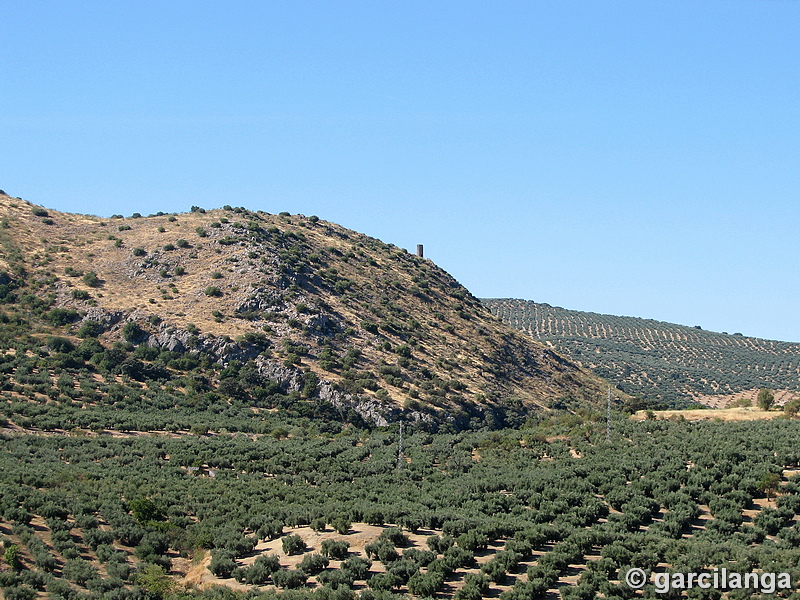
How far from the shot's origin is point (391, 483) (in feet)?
142

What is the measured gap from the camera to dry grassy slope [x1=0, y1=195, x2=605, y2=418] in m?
74.6

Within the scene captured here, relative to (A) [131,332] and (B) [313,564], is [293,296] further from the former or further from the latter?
(B) [313,564]

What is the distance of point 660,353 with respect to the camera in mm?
123125

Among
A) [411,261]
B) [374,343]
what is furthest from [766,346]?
[374,343]

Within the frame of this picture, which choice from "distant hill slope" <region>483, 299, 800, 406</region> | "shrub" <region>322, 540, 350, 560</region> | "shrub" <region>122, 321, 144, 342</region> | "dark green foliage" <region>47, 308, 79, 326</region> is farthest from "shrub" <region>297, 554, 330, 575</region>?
"distant hill slope" <region>483, 299, 800, 406</region>

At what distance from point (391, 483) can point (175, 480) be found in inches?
443

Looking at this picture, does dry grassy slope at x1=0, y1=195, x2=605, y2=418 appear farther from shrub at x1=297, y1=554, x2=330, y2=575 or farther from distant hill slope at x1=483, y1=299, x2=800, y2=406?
shrub at x1=297, y1=554, x2=330, y2=575

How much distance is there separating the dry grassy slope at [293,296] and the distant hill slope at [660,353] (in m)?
15.5

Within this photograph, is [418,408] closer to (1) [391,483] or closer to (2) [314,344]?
(2) [314,344]

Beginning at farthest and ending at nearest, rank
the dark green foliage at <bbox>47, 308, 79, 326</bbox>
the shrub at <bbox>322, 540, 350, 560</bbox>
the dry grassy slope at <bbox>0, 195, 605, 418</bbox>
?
the dry grassy slope at <bbox>0, 195, 605, 418</bbox>
the dark green foliage at <bbox>47, 308, 79, 326</bbox>
the shrub at <bbox>322, 540, 350, 560</bbox>

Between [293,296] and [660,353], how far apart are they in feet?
220

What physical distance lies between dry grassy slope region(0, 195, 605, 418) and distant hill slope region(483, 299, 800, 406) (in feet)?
50.9

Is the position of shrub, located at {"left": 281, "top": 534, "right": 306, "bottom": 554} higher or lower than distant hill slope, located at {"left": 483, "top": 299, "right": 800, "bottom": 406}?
lower

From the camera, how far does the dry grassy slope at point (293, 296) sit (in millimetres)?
74562
